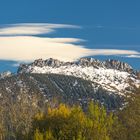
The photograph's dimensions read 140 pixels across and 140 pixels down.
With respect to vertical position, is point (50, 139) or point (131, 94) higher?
point (131, 94)

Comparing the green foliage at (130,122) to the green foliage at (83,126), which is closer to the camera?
Answer: the green foliage at (130,122)

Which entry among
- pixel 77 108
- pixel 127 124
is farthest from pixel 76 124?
pixel 127 124

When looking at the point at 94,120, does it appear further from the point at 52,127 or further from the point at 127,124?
the point at 52,127

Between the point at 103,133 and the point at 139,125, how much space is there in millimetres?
5561

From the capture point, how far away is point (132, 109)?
8419 cm

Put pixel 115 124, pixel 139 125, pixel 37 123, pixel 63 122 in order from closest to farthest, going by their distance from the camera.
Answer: pixel 139 125 → pixel 115 124 → pixel 63 122 → pixel 37 123

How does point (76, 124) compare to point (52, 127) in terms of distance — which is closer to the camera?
point (76, 124)

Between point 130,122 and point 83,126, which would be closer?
point 130,122

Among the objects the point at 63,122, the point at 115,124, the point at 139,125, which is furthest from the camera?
the point at 63,122

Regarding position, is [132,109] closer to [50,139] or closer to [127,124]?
[127,124]

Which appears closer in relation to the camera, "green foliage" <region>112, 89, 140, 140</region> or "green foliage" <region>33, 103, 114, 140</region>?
"green foliage" <region>112, 89, 140, 140</region>

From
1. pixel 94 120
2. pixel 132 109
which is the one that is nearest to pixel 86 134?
pixel 94 120

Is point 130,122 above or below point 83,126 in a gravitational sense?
above

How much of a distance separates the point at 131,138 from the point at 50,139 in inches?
488
